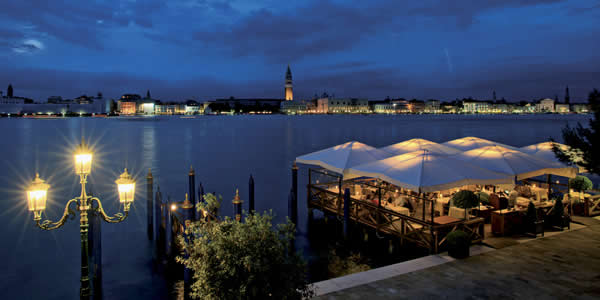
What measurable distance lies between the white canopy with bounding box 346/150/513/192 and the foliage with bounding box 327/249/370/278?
2.55 meters

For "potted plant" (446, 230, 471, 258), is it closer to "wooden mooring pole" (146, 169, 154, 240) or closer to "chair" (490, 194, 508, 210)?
"chair" (490, 194, 508, 210)

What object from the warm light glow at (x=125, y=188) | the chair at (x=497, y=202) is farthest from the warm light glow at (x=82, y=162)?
the chair at (x=497, y=202)

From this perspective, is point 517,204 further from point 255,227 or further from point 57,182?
point 57,182

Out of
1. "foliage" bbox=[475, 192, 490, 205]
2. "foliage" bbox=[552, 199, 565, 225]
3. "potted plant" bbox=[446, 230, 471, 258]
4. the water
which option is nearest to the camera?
"potted plant" bbox=[446, 230, 471, 258]

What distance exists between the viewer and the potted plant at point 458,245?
8.45 meters

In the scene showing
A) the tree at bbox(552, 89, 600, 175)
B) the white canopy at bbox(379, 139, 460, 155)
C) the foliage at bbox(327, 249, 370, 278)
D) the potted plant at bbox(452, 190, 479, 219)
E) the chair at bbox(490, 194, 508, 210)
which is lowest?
the foliage at bbox(327, 249, 370, 278)

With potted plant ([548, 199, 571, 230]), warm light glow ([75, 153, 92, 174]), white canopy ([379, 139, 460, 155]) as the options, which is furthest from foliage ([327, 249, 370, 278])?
warm light glow ([75, 153, 92, 174])

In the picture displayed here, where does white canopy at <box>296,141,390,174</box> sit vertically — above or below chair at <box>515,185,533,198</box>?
above

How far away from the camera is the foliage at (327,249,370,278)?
10.5m

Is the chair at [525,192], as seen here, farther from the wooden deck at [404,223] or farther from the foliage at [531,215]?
the wooden deck at [404,223]

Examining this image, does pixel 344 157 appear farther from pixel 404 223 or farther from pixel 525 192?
pixel 525 192

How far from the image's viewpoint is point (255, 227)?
4477 millimetres

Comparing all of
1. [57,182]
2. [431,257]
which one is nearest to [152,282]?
[431,257]

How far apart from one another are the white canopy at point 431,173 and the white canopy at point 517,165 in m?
0.56
